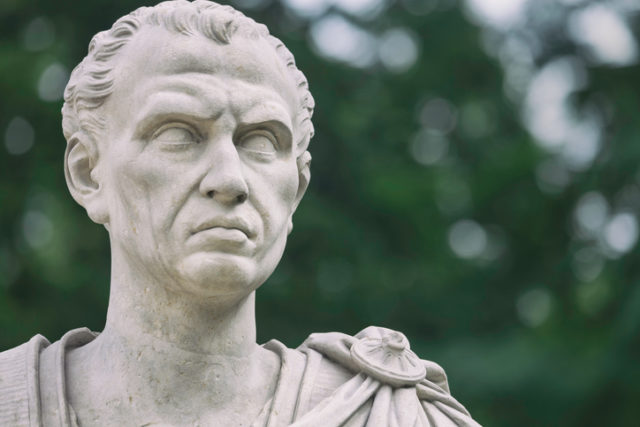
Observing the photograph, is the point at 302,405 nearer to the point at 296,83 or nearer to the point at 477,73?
the point at 296,83

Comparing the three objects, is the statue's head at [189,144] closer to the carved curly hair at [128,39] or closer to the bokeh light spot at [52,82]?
the carved curly hair at [128,39]

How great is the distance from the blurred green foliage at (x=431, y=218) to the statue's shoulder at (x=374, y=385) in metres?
4.45

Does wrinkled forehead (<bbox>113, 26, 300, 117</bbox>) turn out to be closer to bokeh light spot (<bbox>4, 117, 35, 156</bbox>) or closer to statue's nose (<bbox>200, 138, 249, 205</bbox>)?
statue's nose (<bbox>200, 138, 249, 205</bbox>)

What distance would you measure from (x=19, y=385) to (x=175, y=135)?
0.77m

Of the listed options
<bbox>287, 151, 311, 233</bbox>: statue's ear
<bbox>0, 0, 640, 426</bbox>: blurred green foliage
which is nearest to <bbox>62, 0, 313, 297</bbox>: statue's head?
<bbox>287, 151, 311, 233</bbox>: statue's ear

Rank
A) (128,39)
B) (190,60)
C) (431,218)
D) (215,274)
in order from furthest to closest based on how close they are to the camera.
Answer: (431,218), (128,39), (190,60), (215,274)

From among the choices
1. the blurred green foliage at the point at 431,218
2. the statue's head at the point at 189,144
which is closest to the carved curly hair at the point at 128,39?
the statue's head at the point at 189,144

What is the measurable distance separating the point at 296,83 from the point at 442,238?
5.74m

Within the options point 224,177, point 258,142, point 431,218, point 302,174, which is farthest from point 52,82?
point 224,177

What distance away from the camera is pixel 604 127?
35.0ft

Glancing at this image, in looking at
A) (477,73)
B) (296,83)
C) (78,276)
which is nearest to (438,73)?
(477,73)

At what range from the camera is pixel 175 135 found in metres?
4.06

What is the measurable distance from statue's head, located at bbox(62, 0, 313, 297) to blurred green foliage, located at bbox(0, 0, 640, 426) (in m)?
4.45

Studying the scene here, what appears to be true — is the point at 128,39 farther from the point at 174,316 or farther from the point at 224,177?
the point at 174,316
